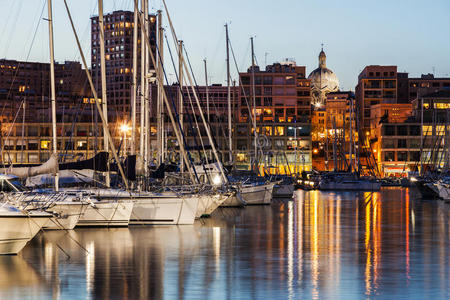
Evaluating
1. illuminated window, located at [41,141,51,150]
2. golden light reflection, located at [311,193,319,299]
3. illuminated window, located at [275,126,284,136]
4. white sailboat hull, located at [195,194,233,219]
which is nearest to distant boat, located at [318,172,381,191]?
illuminated window, located at [275,126,284,136]

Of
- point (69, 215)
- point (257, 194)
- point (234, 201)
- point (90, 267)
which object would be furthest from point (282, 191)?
point (90, 267)

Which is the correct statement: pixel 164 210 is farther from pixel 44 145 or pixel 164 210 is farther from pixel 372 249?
pixel 44 145

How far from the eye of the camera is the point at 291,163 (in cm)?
17525

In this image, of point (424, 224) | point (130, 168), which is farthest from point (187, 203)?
point (424, 224)

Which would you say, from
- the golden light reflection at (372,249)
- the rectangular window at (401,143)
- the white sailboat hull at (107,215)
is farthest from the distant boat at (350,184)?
the white sailboat hull at (107,215)

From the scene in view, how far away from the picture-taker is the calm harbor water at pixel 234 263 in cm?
2425

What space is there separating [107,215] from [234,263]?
1280 centimetres

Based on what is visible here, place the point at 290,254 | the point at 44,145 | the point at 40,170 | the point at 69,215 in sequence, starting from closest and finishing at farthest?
the point at 290,254 → the point at 69,215 → the point at 40,170 → the point at 44,145

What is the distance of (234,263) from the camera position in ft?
99.8

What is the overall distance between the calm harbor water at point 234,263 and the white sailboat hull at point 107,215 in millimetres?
806

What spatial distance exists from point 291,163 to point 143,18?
128 m

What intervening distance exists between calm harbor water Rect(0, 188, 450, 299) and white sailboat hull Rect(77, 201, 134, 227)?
806mm

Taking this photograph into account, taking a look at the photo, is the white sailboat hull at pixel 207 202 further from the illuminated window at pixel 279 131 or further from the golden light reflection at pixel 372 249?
the illuminated window at pixel 279 131

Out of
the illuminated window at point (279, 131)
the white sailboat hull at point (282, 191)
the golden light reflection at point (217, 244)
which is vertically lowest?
the white sailboat hull at point (282, 191)
